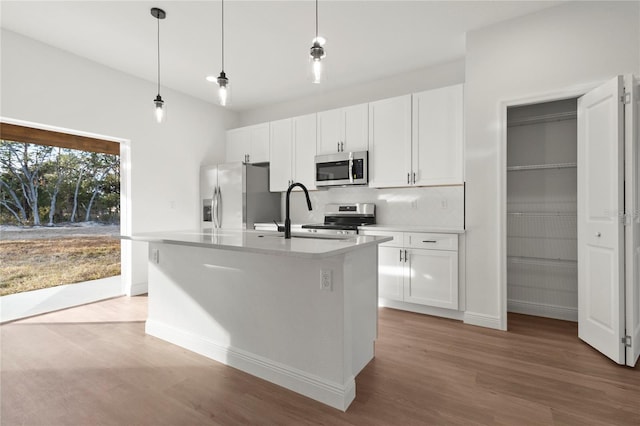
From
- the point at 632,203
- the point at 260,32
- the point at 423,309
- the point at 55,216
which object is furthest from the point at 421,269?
the point at 55,216

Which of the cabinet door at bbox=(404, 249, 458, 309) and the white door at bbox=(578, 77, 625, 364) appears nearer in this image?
the white door at bbox=(578, 77, 625, 364)

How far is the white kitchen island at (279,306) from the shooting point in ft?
5.92

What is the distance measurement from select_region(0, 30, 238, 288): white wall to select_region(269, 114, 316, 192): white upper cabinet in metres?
1.20

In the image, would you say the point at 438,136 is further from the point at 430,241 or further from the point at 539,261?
the point at 539,261

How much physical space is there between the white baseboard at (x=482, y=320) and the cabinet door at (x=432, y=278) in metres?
→ 0.15

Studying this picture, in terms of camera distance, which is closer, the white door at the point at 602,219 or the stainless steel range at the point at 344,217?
the white door at the point at 602,219

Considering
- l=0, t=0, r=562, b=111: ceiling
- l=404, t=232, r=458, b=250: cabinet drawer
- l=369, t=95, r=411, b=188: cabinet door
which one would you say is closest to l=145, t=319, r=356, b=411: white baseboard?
l=404, t=232, r=458, b=250: cabinet drawer

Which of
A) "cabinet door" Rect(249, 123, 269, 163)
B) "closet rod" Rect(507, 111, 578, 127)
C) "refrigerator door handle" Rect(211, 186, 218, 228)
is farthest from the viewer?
"cabinet door" Rect(249, 123, 269, 163)

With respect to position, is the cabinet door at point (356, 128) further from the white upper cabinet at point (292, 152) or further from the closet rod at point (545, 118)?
the closet rod at point (545, 118)

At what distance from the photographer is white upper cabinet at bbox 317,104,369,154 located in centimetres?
395

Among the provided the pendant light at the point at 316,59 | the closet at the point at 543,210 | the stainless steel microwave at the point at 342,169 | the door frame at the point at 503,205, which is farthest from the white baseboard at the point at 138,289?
the closet at the point at 543,210

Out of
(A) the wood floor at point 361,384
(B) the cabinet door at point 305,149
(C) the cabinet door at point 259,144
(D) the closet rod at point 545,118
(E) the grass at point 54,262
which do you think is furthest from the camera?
(C) the cabinet door at point 259,144

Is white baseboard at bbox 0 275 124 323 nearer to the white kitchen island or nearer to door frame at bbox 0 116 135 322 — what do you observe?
door frame at bbox 0 116 135 322

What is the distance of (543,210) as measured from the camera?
3344 mm
